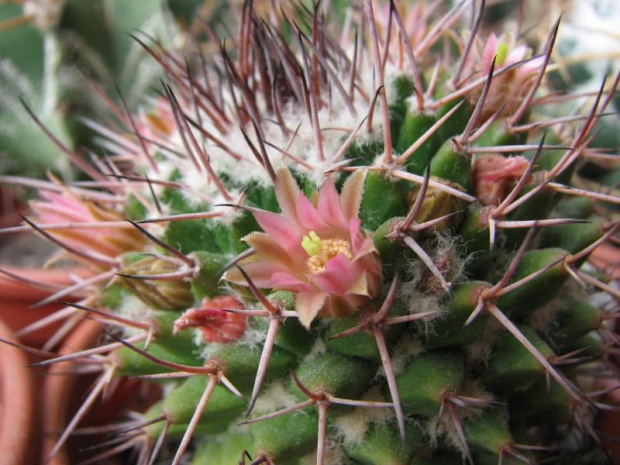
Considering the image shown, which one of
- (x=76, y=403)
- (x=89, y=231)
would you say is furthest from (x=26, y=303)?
(x=89, y=231)

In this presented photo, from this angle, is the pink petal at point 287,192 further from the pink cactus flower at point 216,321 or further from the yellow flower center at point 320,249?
the pink cactus flower at point 216,321

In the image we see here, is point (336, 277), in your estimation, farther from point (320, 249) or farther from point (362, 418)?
point (362, 418)

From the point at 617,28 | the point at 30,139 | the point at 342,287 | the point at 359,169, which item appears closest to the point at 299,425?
the point at 342,287

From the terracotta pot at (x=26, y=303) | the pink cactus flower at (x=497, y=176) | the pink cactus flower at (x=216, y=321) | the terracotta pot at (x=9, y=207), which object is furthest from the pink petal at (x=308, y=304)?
the terracotta pot at (x=9, y=207)

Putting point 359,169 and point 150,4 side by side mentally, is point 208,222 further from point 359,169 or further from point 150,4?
point 150,4

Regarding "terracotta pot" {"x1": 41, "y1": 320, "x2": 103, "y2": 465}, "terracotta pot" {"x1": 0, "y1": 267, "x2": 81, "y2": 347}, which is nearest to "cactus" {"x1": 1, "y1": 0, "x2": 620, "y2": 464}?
"terracotta pot" {"x1": 41, "y1": 320, "x2": 103, "y2": 465}

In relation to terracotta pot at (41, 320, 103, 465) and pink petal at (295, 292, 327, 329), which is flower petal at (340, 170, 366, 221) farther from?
terracotta pot at (41, 320, 103, 465)

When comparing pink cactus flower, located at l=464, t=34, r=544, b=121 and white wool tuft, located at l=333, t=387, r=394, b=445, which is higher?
pink cactus flower, located at l=464, t=34, r=544, b=121

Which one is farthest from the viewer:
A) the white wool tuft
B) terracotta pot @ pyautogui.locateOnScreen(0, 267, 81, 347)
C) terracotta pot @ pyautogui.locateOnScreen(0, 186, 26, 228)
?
terracotta pot @ pyautogui.locateOnScreen(0, 186, 26, 228)
